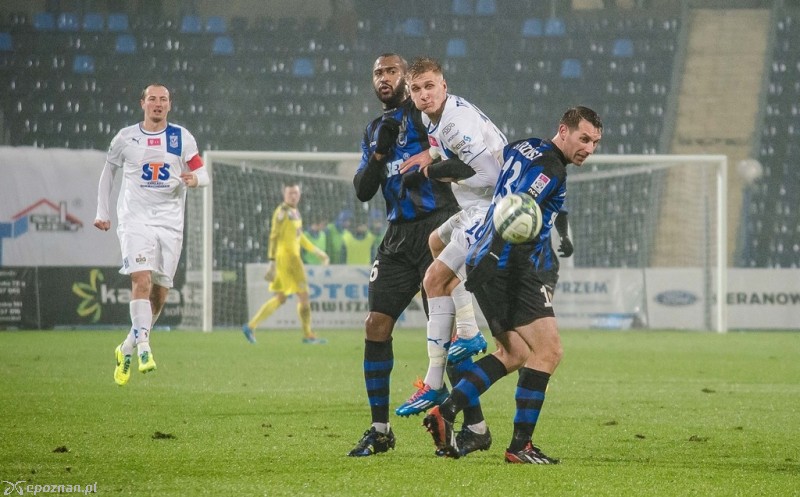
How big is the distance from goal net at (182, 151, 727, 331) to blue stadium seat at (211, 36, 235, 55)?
616cm

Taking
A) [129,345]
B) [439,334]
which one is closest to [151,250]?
[129,345]

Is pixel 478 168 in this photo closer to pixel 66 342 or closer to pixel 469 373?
pixel 469 373

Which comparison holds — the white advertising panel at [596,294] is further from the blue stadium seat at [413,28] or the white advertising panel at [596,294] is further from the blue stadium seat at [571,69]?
the blue stadium seat at [413,28]

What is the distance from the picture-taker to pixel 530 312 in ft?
16.8

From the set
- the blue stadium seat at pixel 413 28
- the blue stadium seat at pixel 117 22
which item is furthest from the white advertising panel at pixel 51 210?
the blue stadium seat at pixel 413 28

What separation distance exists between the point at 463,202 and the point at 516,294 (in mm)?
864

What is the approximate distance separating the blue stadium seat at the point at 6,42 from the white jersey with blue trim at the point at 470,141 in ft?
68.5

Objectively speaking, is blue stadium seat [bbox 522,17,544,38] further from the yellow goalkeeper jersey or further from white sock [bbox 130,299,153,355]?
white sock [bbox 130,299,153,355]

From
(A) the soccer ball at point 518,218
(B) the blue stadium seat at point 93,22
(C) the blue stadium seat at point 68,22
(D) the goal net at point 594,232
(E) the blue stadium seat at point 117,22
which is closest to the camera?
(A) the soccer ball at point 518,218

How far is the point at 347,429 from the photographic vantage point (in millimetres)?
6410

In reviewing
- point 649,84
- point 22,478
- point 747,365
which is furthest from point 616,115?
point 22,478

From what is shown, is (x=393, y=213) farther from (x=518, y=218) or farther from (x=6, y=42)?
(x=6, y=42)

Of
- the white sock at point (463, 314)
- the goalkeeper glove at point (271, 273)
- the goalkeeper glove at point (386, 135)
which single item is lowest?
the goalkeeper glove at point (271, 273)

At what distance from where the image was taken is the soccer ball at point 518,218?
15.9 ft
